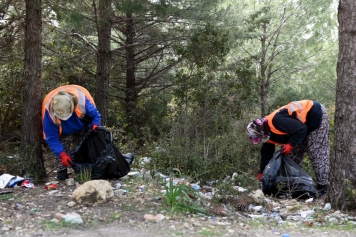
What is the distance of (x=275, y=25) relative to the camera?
14203 millimetres

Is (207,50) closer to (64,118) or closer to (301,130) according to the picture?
(301,130)

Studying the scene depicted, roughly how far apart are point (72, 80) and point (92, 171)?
18.5 feet

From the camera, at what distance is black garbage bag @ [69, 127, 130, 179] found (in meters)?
5.25

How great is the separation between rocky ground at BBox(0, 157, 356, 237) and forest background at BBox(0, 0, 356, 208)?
510 millimetres

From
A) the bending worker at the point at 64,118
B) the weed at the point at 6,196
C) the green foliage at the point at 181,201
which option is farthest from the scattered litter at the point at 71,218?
the bending worker at the point at 64,118

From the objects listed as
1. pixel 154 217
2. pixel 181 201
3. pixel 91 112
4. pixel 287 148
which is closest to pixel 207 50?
pixel 287 148

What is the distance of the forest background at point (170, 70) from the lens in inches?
226

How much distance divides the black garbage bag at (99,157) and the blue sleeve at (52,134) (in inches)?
7.1

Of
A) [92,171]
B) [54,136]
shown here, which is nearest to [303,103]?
[92,171]

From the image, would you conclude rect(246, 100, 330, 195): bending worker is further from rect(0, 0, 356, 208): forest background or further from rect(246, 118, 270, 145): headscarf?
rect(0, 0, 356, 208): forest background

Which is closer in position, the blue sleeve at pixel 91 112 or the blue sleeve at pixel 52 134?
the blue sleeve at pixel 52 134

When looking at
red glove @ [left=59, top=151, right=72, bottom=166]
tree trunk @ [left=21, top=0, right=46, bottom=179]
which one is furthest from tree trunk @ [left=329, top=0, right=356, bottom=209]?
tree trunk @ [left=21, top=0, right=46, bottom=179]

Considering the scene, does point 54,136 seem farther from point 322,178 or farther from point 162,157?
point 322,178

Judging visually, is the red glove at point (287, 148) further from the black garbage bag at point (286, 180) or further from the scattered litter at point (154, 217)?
the scattered litter at point (154, 217)
